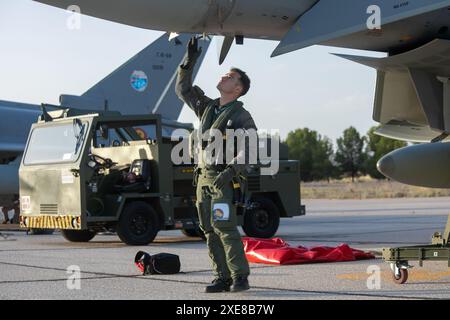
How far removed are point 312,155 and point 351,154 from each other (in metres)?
5.50

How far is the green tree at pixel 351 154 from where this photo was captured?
3553 inches

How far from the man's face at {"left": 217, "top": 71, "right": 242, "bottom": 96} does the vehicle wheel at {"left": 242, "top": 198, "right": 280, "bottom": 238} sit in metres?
5.89

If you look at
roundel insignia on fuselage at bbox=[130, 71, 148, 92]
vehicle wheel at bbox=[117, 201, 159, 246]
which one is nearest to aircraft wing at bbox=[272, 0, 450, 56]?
vehicle wheel at bbox=[117, 201, 159, 246]

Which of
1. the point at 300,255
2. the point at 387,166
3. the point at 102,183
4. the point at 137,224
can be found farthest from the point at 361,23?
the point at 102,183

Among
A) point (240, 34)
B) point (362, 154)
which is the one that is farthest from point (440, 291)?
point (362, 154)

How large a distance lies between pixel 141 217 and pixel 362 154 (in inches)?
3271

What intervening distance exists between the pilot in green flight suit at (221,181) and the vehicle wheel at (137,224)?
4.66 m

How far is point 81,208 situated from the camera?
32.1ft

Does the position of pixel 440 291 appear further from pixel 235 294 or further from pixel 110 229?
pixel 110 229

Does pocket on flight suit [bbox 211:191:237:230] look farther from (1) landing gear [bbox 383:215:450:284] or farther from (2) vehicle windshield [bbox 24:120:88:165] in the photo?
(2) vehicle windshield [bbox 24:120:88:165]

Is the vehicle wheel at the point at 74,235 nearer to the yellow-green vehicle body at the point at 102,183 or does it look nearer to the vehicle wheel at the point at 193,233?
the yellow-green vehicle body at the point at 102,183

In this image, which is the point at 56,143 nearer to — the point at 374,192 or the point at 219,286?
the point at 219,286

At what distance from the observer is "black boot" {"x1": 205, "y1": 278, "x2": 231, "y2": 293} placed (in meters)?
5.33

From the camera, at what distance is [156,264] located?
21.5 feet
